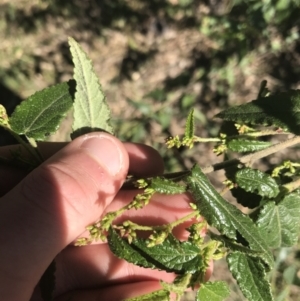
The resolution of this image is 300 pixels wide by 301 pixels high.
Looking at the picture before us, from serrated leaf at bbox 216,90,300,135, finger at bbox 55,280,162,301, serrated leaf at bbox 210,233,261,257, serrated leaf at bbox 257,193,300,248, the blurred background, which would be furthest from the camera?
the blurred background

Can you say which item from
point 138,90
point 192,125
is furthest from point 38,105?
point 138,90

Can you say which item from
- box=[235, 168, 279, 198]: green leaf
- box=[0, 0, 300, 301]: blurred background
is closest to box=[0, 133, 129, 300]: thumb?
box=[235, 168, 279, 198]: green leaf

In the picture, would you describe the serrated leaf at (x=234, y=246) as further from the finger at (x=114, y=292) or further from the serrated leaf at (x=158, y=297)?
the finger at (x=114, y=292)

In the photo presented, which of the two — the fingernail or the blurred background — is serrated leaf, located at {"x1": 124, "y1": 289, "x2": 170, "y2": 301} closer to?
the fingernail

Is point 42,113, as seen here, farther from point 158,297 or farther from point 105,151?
point 158,297

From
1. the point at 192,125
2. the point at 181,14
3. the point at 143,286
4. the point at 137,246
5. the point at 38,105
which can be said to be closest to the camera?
the point at 137,246

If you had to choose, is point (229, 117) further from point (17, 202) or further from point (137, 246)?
point (17, 202)

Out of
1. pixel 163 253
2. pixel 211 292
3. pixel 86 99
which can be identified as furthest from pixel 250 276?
pixel 86 99
